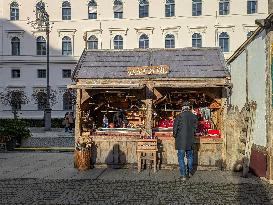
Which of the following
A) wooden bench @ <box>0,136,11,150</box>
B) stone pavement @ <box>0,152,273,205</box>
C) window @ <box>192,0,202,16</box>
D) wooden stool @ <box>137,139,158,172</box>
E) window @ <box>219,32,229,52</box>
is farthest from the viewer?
window @ <box>192,0,202,16</box>

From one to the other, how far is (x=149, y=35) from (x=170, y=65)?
32368 millimetres

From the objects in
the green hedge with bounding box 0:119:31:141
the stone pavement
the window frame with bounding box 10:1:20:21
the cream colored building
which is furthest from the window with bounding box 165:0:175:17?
the stone pavement

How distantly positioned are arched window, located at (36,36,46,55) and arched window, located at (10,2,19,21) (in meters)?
3.29

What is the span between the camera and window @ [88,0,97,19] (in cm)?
4408

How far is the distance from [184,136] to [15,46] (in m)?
38.6

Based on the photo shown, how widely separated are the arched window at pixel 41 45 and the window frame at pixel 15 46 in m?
2.03

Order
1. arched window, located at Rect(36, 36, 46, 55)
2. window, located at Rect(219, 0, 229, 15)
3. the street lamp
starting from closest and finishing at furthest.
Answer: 1. the street lamp
2. window, located at Rect(219, 0, 229, 15)
3. arched window, located at Rect(36, 36, 46, 55)

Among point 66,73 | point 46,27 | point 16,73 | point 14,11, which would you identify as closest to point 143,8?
point 66,73

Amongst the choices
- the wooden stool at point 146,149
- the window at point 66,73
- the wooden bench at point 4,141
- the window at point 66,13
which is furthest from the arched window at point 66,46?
the wooden stool at point 146,149

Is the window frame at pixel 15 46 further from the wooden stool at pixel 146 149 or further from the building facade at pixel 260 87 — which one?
the wooden stool at pixel 146 149

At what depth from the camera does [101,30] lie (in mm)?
43906

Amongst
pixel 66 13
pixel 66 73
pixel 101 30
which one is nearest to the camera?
pixel 101 30

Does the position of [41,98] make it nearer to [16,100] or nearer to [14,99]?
[16,100]

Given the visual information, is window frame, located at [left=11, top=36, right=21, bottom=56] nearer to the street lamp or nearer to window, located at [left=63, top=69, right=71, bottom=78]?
window, located at [left=63, top=69, right=71, bottom=78]
